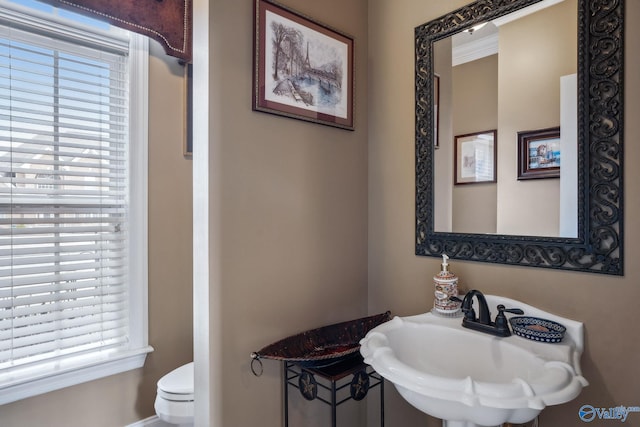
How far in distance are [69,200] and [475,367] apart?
207 cm

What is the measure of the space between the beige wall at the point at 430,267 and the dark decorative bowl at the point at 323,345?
21cm

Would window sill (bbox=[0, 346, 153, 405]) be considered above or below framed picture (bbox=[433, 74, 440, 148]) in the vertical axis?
below

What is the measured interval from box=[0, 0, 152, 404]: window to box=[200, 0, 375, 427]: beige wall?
40.2 inches

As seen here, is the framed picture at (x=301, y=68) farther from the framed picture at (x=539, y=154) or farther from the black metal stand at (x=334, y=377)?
the black metal stand at (x=334, y=377)

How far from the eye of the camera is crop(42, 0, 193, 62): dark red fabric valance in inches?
67.1

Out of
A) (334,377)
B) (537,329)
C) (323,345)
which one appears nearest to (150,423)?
(323,345)

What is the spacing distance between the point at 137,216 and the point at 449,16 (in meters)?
1.89

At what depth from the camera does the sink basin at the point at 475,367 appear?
32.3 inches

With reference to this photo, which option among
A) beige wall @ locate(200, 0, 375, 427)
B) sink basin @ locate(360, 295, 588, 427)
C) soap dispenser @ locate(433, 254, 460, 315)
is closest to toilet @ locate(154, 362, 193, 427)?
beige wall @ locate(200, 0, 375, 427)

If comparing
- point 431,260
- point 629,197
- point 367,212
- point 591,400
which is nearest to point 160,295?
point 367,212

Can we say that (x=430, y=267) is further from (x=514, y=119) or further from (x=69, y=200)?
(x=69, y=200)

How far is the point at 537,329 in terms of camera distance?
1.13 m

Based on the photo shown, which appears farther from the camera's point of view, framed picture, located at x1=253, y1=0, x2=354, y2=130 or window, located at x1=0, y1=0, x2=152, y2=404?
window, located at x1=0, y1=0, x2=152, y2=404

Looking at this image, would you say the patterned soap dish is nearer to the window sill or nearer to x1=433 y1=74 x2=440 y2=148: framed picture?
x1=433 y1=74 x2=440 y2=148: framed picture
